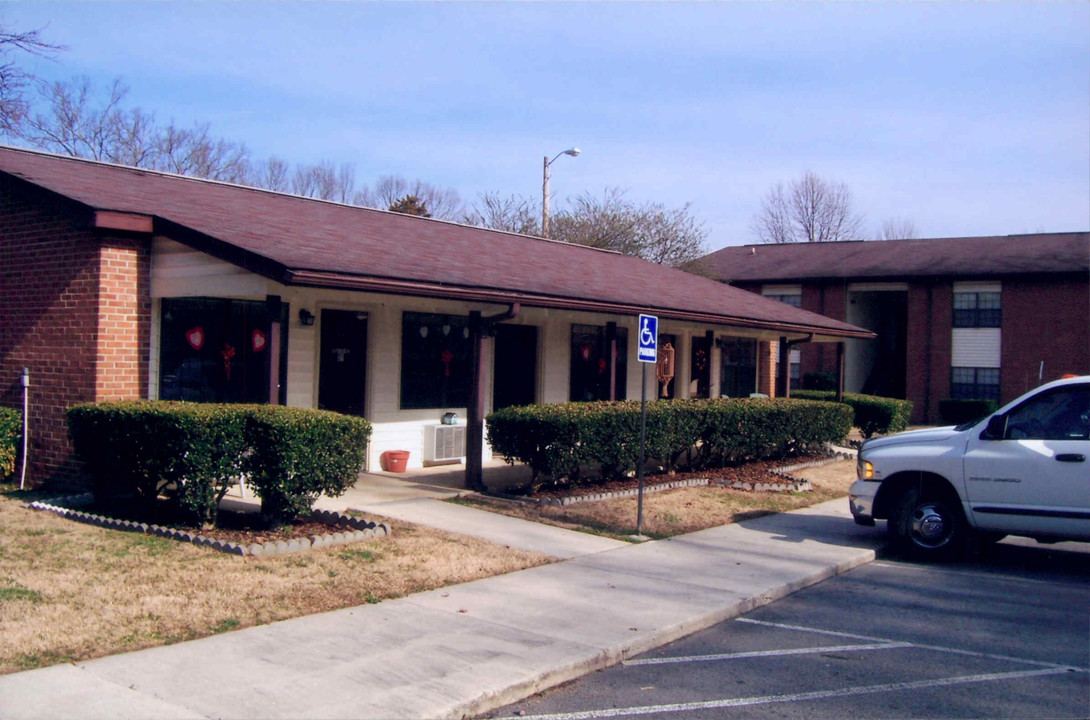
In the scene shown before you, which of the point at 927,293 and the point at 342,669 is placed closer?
the point at 342,669

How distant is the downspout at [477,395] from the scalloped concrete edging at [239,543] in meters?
2.68

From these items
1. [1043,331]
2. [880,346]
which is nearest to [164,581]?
[1043,331]

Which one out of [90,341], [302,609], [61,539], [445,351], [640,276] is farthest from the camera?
[640,276]

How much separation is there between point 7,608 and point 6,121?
43.0 feet

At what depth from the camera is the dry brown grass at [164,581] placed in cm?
610

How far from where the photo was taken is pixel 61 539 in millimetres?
8469

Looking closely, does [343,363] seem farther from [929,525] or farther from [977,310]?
[977,310]

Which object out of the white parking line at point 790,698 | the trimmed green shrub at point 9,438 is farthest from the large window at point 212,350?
the white parking line at point 790,698

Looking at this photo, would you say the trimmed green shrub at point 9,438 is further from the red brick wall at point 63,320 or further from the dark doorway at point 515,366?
the dark doorway at point 515,366

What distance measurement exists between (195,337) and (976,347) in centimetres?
3010

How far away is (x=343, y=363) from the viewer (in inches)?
523

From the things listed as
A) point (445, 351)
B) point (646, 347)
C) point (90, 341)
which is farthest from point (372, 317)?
point (646, 347)

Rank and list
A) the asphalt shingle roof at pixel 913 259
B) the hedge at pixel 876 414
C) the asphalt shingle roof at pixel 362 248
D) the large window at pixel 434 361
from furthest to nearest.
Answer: the asphalt shingle roof at pixel 913 259 → the hedge at pixel 876 414 → the large window at pixel 434 361 → the asphalt shingle roof at pixel 362 248

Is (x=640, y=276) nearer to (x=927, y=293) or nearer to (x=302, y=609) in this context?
(x=302, y=609)
